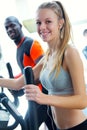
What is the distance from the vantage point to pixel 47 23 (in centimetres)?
123

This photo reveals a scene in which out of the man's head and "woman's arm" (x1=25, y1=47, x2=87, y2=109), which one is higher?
the man's head

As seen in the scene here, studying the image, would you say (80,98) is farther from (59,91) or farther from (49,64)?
(49,64)

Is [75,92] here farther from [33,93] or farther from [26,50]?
[26,50]

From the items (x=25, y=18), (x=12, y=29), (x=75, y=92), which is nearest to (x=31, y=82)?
(x=75, y=92)

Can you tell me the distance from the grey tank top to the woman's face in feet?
0.65

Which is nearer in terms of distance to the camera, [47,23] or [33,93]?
[33,93]

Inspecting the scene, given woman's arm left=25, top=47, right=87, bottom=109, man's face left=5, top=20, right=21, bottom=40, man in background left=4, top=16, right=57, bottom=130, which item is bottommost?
woman's arm left=25, top=47, right=87, bottom=109

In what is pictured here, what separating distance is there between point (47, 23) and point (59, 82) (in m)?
0.31

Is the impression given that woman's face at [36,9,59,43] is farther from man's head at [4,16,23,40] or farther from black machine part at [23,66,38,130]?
man's head at [4,16,23,40]

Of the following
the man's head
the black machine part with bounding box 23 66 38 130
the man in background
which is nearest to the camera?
the black machine part with bounding box 23 66 38 130

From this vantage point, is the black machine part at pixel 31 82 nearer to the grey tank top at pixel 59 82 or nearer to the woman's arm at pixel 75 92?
the woman's arm at pixel 75 92

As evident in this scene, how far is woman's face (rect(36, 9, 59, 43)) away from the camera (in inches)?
48.1

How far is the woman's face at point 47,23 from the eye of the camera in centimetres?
Answer: 122

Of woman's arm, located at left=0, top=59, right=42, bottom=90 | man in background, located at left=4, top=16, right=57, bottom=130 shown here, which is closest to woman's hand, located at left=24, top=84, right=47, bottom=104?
woman's arm, located at left=0, top=59, right=42, bottom=90
